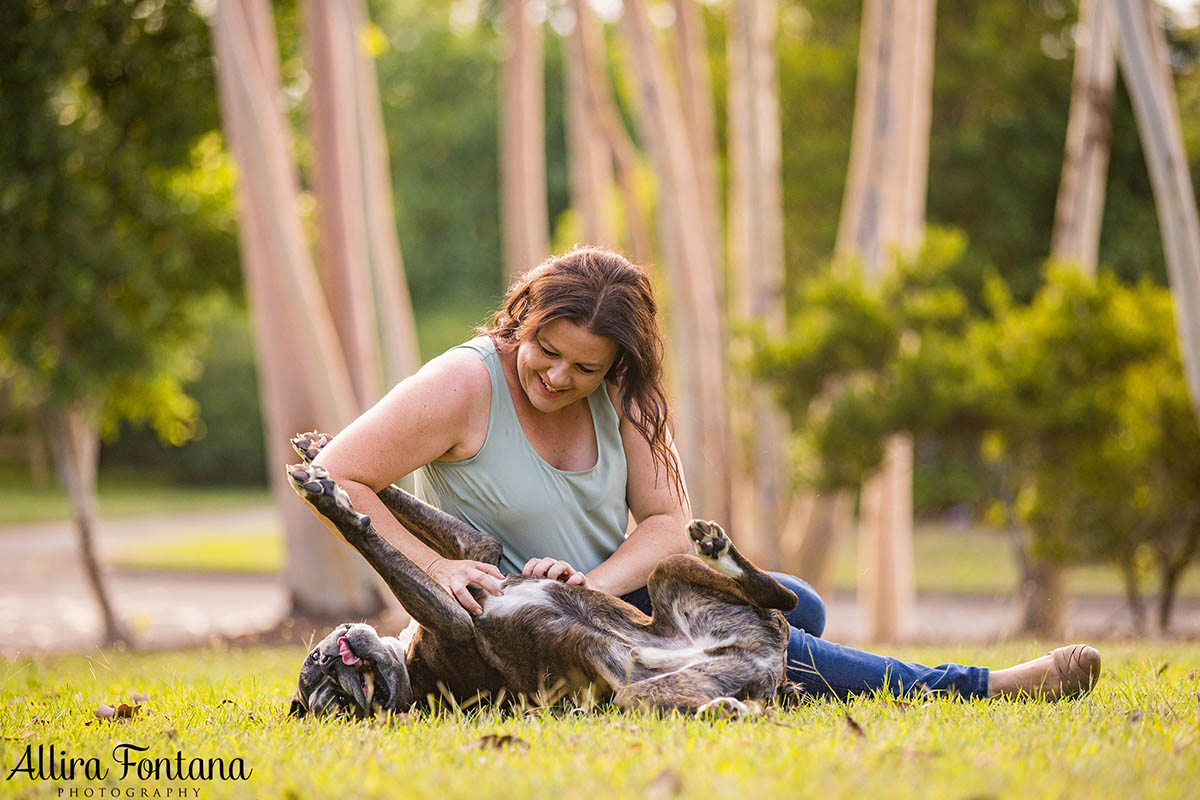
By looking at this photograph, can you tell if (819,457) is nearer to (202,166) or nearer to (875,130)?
(875,130)

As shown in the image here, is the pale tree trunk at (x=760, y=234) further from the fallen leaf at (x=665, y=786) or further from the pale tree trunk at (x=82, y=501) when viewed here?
the fallen leaf at (x=665, y=786)

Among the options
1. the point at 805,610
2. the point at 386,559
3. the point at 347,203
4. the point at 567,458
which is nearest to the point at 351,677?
the point at 386,559

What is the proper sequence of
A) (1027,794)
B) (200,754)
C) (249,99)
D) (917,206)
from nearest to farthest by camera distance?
1. (1027,794)
2. (200,754)
3. (249,99)
4. (917,206)

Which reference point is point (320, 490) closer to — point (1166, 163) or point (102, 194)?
point (1166, 163)

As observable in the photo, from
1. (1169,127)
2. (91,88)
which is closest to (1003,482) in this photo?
(1169,127)

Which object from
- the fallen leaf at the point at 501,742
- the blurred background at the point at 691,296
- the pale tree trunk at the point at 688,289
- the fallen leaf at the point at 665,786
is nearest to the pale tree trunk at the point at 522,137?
the blurred background at the point at 691,296

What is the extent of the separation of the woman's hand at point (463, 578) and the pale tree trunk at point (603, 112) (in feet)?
36.0

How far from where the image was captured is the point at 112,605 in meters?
11.6

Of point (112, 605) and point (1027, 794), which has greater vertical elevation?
point (1027, 794)

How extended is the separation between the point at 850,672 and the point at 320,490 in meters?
1.69

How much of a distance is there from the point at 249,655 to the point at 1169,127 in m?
6.70

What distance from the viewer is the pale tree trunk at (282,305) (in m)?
9.84

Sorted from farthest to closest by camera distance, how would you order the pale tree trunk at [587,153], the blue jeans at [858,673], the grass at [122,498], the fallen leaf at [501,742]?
the grass at [122,498], the pale tree trunk at [587,153], the blue jeans at [858,673], the fallen leaf at [501,742]

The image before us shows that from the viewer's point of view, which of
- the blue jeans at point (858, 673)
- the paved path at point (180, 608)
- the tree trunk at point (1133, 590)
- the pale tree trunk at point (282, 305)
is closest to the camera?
the blue jeans at point (858, 673)
